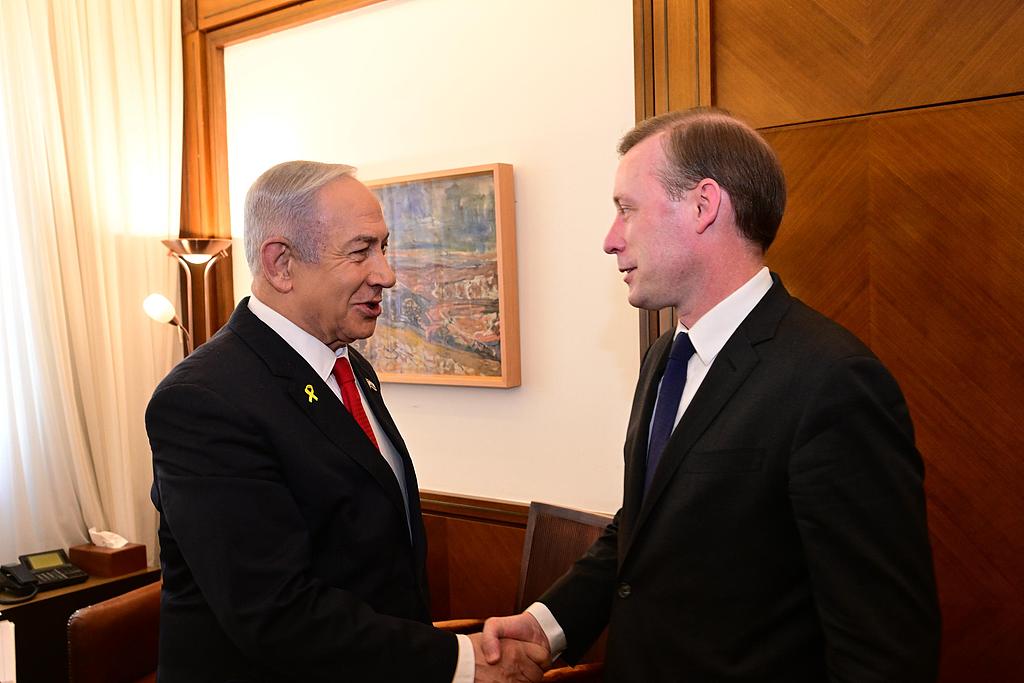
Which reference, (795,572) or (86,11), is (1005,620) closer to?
(795,572)

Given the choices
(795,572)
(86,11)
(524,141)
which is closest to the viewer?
(795,572)

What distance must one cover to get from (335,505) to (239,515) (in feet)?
0.69

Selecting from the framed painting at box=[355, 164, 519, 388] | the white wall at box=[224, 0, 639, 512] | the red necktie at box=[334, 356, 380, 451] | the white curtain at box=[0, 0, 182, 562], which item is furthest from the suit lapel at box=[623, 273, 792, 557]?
the white curtain at box=[0, 0, 182, 562]

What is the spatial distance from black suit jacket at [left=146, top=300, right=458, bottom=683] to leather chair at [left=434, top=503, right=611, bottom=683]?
110cm

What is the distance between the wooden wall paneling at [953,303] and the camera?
9.03 feet

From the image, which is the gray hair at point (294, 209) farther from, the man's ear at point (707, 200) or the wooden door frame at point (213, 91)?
the wooden door frame at point (213, 91)

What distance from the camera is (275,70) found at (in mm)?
4703

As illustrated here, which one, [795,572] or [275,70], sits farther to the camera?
[275,70]

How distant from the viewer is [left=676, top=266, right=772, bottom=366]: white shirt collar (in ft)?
5.95

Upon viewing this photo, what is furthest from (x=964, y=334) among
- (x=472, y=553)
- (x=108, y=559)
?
(x=108, y=559)

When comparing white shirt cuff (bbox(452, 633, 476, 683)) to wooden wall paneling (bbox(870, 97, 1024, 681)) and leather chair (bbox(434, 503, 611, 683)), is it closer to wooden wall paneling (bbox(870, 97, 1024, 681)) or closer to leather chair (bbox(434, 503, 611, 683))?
leather chair (bbox(434, 503, 611, 683))

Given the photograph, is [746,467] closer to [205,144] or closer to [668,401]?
[668,401]

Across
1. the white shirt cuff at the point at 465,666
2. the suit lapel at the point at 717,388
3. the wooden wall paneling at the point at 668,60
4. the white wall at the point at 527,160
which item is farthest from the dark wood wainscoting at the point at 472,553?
the suit lapel at the point at 717,388

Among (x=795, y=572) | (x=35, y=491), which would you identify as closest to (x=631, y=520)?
(x=795, y=572)
